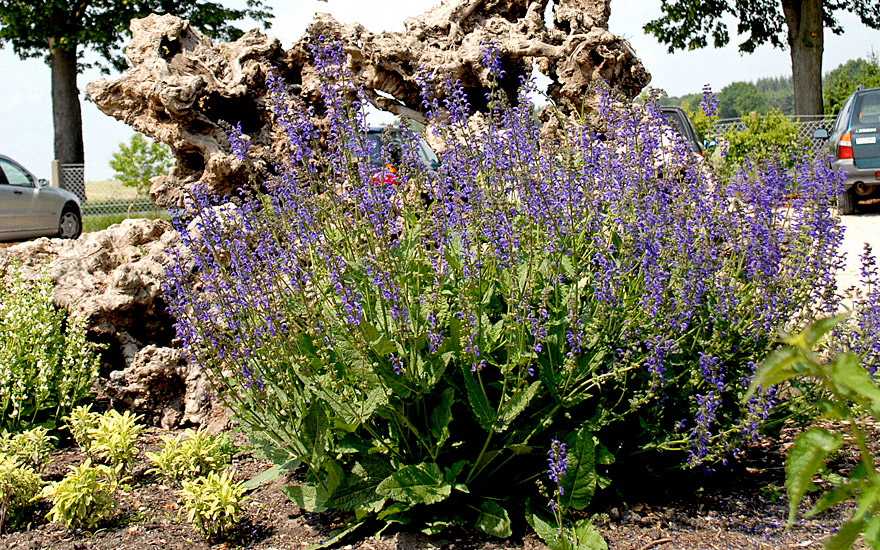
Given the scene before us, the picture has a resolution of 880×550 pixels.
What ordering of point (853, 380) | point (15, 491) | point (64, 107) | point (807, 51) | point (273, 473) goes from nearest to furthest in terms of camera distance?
point (853, 380), point (273, 473), point (15, 491), point (807, 51), point (64, 107)

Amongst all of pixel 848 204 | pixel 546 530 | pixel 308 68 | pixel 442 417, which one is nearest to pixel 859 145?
pixel 848 204

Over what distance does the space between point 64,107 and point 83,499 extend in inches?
1038

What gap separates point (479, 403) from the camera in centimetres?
339

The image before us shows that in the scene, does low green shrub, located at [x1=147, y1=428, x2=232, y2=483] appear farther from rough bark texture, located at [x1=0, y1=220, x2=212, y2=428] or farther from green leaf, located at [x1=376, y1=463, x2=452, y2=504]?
green leaf, located at [x1=376, y1=463, x2=452, y2=504]

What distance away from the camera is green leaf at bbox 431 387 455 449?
3.43m

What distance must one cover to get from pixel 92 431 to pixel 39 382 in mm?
773

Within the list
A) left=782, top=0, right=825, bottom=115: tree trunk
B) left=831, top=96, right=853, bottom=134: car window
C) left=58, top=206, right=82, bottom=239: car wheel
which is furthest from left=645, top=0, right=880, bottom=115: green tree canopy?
left=58, top=206, right=82, bottom=239: car wheel

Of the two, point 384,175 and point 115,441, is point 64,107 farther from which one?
point 384,175

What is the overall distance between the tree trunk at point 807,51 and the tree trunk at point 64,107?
24.7 meters

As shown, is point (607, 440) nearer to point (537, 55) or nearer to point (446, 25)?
point (537, 55)

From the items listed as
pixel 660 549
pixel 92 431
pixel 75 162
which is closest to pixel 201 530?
pixel 92 431

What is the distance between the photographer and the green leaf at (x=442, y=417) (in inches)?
135

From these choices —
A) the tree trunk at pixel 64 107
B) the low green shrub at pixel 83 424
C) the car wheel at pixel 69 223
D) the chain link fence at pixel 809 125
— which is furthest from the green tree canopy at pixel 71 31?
the low green shrub at pixel 83 424

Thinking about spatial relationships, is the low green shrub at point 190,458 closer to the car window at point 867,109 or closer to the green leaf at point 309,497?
the green leaf at point 309,497
